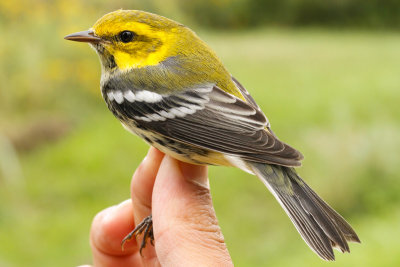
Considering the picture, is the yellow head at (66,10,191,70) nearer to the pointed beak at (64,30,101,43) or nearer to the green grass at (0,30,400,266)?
the pointed beak at (64,30,101,43)

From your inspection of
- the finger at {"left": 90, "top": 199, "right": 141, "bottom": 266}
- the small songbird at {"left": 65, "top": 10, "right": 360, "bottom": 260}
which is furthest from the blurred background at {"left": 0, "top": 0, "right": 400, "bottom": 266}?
the small songbird at {"left": 65, "top": 10, "right": 360, "bottom": 260}

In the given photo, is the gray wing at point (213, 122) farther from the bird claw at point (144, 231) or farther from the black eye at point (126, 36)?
the bird claw at point (144, 231)

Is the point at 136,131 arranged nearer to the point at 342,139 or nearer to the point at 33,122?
the point at 342,139

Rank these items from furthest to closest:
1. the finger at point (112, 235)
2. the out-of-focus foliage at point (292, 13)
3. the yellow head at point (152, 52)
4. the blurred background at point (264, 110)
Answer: the out-of-focus foliage at point (292, 13)
the blurred background at point (264, 110)
the finger at point (112, 235)
the yellow head at point (152, 52)

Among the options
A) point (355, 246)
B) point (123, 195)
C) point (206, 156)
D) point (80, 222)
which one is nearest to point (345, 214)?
point (355, 246)

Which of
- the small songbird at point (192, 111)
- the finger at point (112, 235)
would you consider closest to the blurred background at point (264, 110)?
the finger at point (112, 235)

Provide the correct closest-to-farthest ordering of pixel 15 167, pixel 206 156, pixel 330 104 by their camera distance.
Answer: pixel 206 156 < pixel 15 167 < pixel 330 104

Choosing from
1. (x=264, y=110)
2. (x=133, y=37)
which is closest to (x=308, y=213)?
(x=133, y=37)
